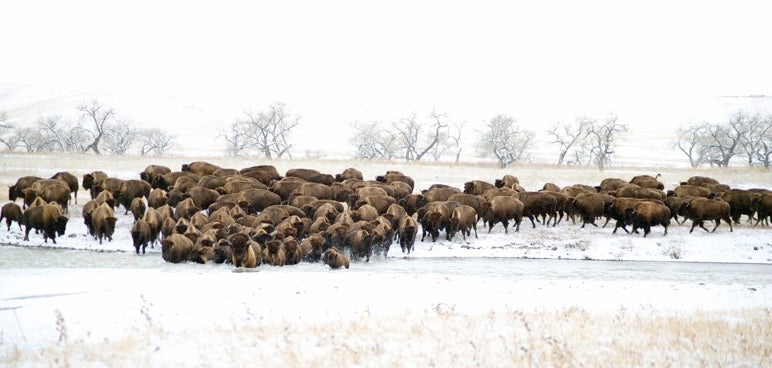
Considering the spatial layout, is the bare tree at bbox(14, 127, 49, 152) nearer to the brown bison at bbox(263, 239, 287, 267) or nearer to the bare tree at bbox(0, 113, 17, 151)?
the bare tree at bbox(0, 113, 17, 151)

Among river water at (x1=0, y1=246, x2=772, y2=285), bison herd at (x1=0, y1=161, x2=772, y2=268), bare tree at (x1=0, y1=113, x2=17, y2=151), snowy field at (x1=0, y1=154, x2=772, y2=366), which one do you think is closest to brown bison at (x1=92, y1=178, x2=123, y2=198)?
bison herd at (x1=0, y1=161, x2=772, y2=268)

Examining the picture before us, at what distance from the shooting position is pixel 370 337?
8359 mm

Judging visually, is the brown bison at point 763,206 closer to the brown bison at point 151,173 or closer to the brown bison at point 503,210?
the brown bison at point 503,210

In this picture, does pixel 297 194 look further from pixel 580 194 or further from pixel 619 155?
pixel 619 155

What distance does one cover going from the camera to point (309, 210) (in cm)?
1850

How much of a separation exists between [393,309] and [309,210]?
346 inches

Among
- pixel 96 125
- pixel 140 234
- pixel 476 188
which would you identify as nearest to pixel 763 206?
pixel 476 188

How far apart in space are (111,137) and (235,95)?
199 feet

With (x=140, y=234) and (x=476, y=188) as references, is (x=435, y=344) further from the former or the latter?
(x=476, y=188)

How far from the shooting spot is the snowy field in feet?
25.7

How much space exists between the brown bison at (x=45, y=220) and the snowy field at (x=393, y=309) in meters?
0.33

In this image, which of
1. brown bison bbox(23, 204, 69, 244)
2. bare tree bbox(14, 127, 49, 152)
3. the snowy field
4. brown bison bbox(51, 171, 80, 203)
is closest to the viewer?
the snowy field

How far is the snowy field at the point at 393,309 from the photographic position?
25.7 ft

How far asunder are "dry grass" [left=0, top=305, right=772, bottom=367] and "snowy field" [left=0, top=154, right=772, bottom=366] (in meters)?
0.02
